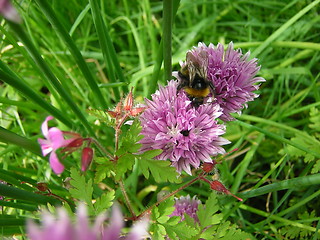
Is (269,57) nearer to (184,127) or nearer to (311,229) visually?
(311,229)

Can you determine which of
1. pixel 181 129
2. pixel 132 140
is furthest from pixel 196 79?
pixel 132 140

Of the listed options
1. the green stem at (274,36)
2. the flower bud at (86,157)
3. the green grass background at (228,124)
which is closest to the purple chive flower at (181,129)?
the green grass background at (228,124)

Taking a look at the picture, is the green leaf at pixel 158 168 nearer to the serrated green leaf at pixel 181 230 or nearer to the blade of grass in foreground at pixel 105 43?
the serrated green leaf at pixel 181 230

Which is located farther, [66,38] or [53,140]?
[66,38]

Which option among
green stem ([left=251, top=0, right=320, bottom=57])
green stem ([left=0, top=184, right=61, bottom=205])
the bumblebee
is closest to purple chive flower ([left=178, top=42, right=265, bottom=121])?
the bumblebee

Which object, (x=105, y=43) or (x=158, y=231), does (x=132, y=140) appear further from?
(x=105, y=43)

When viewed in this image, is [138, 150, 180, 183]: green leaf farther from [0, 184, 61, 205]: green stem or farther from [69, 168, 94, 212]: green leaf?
[0, 184, 61, 205]: green stem
